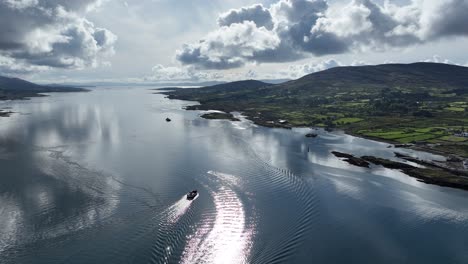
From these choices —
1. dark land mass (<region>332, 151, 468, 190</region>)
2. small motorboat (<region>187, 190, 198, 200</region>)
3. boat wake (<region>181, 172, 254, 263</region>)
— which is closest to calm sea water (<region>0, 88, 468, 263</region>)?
boat wake (<region>181, 172, 254, 263</region>)

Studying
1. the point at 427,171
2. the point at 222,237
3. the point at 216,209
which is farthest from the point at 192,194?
the point at 427,171

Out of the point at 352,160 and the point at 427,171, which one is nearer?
the point at 427,171

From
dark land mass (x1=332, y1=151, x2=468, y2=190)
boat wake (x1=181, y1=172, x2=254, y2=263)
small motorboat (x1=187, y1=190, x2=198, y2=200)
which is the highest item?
small motorboat (x1=187, y1=190, x2=198, y2=200)

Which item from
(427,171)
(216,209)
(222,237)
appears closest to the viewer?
(222,237)

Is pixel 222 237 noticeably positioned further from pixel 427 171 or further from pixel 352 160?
pixel 427 171

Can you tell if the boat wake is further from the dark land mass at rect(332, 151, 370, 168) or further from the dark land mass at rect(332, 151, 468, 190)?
the dark land mass at rect(332, 151, 468, 190)

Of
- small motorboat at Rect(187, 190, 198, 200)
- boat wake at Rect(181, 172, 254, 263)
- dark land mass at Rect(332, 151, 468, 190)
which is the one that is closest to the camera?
boat wake at Rect(181, 172, 254, 263)
